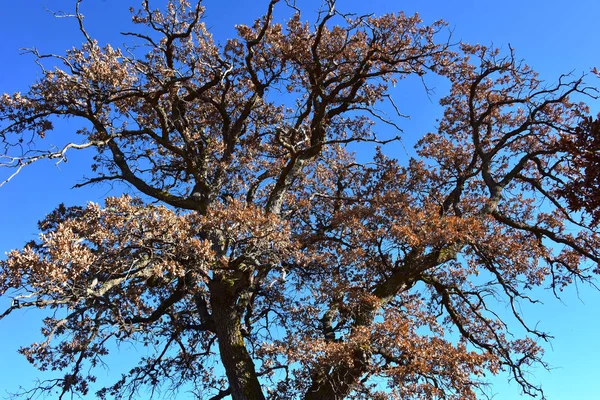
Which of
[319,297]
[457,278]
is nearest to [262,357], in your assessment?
[319,297]

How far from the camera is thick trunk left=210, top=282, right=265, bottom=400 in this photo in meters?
8.30

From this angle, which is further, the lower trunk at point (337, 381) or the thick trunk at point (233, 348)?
the thick trunk at point (233, 348)

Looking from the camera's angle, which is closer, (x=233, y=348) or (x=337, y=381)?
(x=337, y=381)

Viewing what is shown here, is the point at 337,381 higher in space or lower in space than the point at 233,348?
lower

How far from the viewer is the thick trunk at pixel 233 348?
8305mm

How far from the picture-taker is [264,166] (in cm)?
1141

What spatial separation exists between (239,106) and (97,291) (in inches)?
221

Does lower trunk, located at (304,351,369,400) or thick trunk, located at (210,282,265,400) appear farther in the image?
thick trunk, located at (210,282,265,400)

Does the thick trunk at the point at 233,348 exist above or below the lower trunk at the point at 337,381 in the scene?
above

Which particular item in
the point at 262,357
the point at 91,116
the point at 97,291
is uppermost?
the point at 91,116

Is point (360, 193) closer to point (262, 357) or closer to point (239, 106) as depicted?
point (239, 106)

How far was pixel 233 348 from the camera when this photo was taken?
866 centimetres

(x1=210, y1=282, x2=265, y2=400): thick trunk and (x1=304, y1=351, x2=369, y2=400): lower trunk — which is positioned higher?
(x1=210, y1=282, x2=265, y2=400): thick trunk

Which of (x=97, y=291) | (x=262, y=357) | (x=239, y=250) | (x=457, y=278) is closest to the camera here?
(x=97, y=291)
